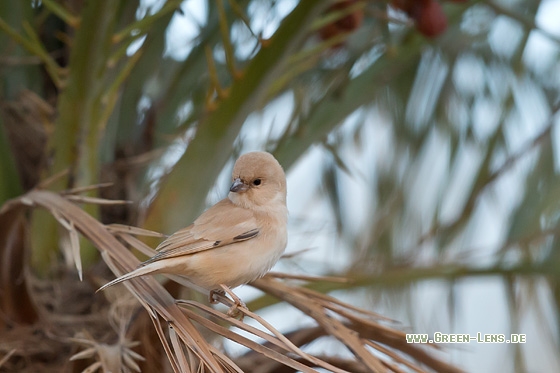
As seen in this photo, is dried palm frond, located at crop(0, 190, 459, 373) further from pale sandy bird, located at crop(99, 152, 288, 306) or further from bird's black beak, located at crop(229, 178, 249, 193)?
bird's black beak, located at crop(229, 178, 249, 193)

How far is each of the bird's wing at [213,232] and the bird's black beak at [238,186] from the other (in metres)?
0.05

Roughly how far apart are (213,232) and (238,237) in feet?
0.17

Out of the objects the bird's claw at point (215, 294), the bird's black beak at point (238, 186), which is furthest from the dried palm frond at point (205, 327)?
the bird's black beak at point (238, 186)

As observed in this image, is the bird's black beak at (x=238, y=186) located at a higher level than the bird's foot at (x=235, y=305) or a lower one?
higher

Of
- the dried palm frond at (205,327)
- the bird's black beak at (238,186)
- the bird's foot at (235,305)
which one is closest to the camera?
the dried palm frond at (205,327)

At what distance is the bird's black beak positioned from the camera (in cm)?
157

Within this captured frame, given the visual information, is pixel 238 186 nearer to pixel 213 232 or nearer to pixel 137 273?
pixel 213 232

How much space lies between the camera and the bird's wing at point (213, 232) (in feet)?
4.91

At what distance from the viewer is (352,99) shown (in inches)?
95.8

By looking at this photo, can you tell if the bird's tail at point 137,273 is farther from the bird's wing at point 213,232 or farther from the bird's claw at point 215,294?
the bird's claw at point 215,294

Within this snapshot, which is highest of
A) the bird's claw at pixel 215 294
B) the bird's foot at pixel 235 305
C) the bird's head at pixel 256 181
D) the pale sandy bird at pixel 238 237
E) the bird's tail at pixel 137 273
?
the bird's head at pixel 256 181

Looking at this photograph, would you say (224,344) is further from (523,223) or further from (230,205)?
(523,223)

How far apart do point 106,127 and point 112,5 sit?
618mm

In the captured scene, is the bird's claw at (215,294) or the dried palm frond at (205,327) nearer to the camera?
the dried palm frond at (205,327)
